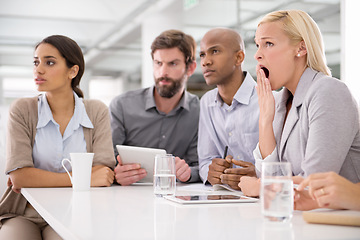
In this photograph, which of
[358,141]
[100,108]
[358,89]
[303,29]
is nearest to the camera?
[358,141]

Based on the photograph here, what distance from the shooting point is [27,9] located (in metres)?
8.04

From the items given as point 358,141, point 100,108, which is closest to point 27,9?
point 100,108

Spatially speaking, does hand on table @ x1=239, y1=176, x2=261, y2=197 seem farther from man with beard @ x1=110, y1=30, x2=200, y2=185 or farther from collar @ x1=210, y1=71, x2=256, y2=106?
man with beard @ x1=110, y1=30, x2=200, y2=185

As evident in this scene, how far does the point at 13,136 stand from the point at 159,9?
5.41m

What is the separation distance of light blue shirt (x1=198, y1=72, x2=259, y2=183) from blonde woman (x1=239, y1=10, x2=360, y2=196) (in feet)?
2.04

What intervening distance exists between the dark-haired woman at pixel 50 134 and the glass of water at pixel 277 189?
1160 mm

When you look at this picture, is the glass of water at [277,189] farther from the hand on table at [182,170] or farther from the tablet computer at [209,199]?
the hand on table at [182,170]

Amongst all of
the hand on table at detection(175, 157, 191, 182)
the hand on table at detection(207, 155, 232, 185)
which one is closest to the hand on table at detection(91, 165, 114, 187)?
the hand on table at detection(175, 157, 191, 182)

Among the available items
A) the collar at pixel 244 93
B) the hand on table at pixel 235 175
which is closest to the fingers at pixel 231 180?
the hand on table at pixel 235 175

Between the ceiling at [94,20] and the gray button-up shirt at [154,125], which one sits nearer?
the gray button-up shirt at [154,125]

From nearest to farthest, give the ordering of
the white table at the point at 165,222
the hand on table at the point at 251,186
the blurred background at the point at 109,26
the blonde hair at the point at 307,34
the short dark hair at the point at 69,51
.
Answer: the white table at the point at 165,222 → the hand on table at the point at 251,186 → the blonde hair at the point at 307,34 → the short dark hair at the point at 69,51 → the blurred background at the point at 109,26

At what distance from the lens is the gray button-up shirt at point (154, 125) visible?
3.20 m

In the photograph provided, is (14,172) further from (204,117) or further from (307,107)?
(307,107)

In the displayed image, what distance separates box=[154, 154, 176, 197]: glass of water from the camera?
5.57 feet
